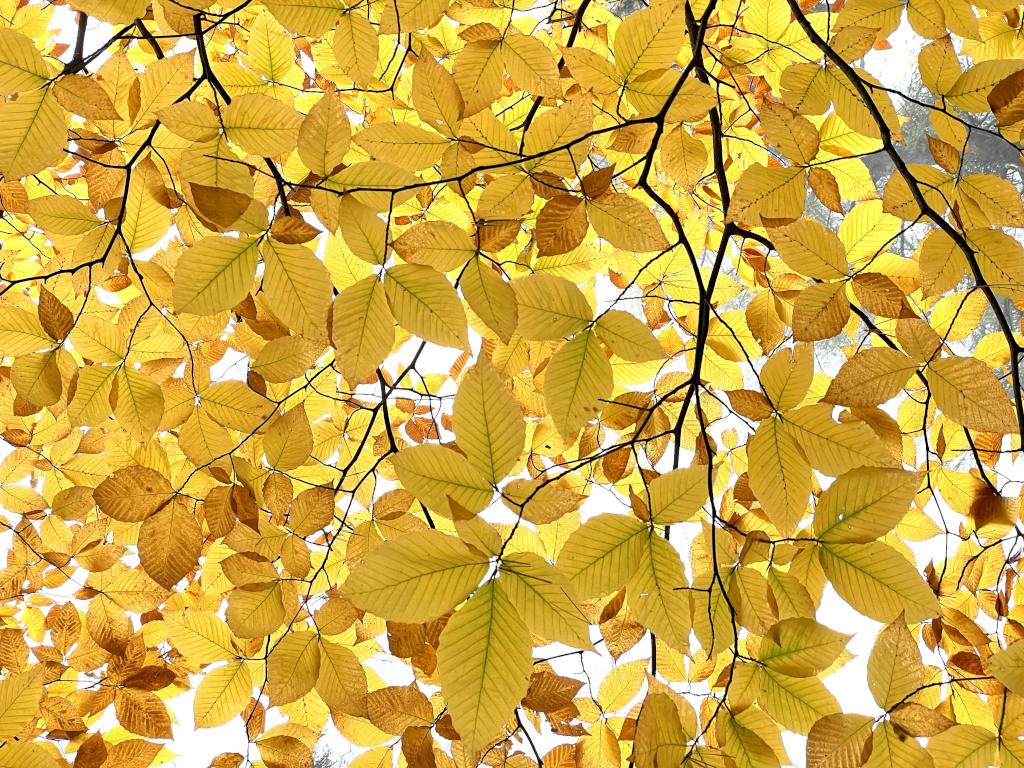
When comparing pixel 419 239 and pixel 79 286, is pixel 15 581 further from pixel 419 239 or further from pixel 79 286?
pixel 419 239

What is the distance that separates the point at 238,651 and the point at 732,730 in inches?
27.0

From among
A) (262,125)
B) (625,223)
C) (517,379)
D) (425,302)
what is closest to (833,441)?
(625,223)

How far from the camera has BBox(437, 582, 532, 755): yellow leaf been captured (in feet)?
1.40

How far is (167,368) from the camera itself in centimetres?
101

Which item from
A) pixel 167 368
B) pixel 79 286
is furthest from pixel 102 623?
pixel 79 286

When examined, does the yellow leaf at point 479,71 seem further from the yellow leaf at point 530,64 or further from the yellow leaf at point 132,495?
the yellow leaf at point 132,495

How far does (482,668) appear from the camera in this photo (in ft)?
1.41

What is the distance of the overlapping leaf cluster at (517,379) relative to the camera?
560mm

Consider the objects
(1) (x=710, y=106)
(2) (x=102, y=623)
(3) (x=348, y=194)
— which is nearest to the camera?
(3) (x=348, y=194)

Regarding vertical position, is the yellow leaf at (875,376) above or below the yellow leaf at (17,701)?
above

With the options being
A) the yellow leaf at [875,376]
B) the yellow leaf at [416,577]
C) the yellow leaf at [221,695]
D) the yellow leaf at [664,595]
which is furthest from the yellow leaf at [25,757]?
the yellow leaf at [875,376]

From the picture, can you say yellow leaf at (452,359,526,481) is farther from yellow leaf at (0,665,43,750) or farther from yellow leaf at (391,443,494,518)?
yellow leaf at (0,665,43,750)

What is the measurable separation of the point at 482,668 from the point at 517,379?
85 centimetres

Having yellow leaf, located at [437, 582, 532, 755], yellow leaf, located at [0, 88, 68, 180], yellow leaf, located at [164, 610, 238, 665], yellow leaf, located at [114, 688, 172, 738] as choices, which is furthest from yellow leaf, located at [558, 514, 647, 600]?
yellow leaf, located at [114, 688, 172, 738]
